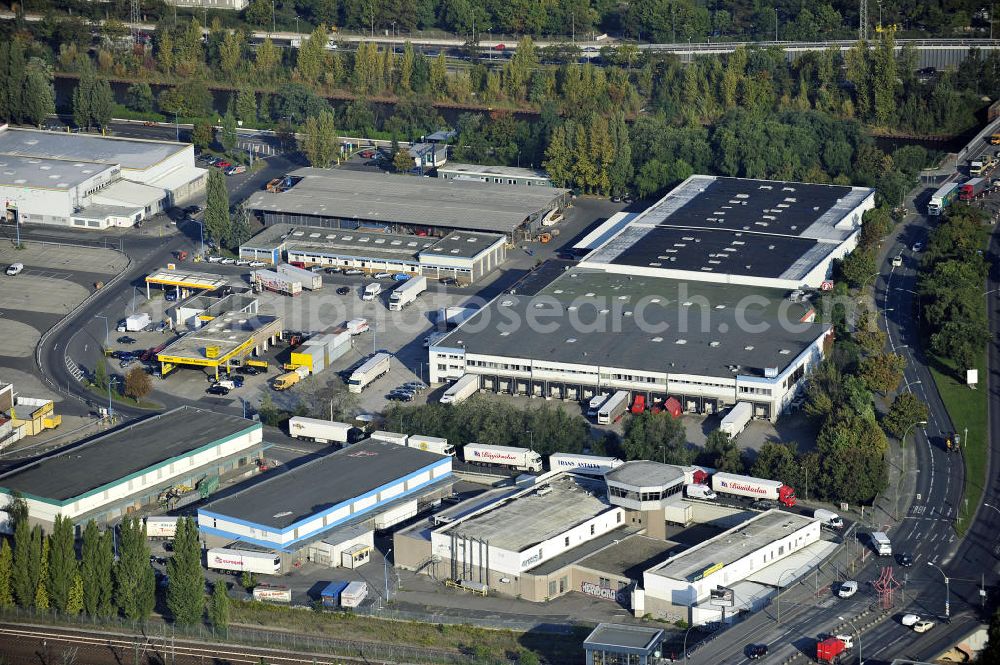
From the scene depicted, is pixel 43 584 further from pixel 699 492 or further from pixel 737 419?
pixel 737 419

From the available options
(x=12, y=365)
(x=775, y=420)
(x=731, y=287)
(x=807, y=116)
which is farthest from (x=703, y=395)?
(x=807, y=116)

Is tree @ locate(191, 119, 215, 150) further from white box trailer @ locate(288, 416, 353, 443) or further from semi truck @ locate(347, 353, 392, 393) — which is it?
white box trailer @ locate(288, 416, 353, 443)

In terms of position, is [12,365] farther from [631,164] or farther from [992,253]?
[992,253]

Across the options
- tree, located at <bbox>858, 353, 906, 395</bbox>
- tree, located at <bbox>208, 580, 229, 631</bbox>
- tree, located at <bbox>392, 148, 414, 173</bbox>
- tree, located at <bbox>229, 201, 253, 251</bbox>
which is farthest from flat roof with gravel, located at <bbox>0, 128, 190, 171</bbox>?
tree, located at <bbox>208, 580, 229, 631</bbox>

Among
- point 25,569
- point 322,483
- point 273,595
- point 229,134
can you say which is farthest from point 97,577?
point 229,134

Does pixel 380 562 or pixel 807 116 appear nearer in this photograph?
pixel 380 562

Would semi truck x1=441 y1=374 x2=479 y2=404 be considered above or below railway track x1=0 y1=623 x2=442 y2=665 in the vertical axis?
above
